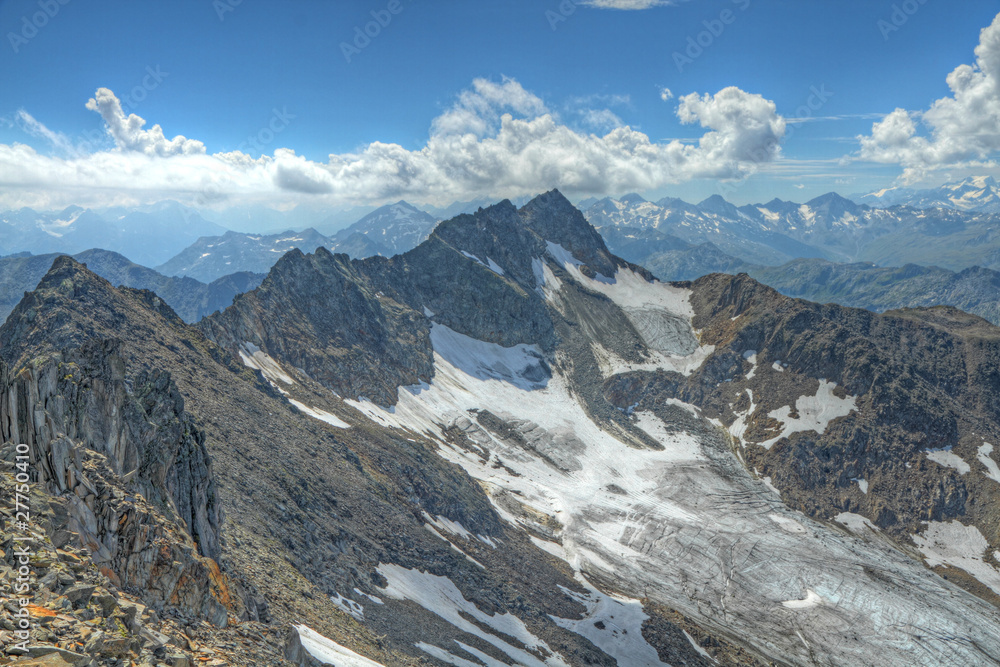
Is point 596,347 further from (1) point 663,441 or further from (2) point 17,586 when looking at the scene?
(2) point 17,586

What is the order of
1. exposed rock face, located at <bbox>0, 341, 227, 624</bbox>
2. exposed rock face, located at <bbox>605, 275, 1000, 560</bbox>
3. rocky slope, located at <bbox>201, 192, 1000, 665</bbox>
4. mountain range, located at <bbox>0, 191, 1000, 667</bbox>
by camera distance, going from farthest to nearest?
exposed rock face, located at <bbox>605, 275, 1000, 560</bbox>, rocky slope, located at <bbox>201, 192, 1000, 665</bbox>, mountain range, located at <bbox>0, 191, 1000, 667</bbox>, exposed rock face, located at <bbox>0, 341, 227, 624</bbox>

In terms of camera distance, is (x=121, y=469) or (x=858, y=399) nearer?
(x=121, y=469)

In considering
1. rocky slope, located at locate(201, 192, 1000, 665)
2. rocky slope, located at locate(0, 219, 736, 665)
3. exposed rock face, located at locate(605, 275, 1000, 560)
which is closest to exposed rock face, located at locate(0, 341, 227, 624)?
rocky slope, located at locate(0, 219, 736, 665)

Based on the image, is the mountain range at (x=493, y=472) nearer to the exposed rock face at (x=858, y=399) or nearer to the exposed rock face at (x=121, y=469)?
the exposed rock face at (x=121, y=469)

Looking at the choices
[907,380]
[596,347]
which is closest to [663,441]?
[596,347]

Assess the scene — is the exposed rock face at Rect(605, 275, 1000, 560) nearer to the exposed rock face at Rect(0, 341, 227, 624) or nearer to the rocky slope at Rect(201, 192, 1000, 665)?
the rocky slope at Rect(201, 192, 1000, 665)

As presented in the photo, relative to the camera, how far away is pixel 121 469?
26953 mm

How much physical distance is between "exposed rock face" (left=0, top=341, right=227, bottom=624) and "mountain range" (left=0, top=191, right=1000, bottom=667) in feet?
0.44

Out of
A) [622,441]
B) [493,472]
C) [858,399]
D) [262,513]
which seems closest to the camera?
[262,513]

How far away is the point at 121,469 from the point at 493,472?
278 ft

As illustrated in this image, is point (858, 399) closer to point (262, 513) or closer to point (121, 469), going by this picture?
point (262, 513)

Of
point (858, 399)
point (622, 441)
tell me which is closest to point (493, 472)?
point (622, 441)

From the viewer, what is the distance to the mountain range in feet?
76.9

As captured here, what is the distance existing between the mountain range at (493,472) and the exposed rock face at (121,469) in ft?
0.44
